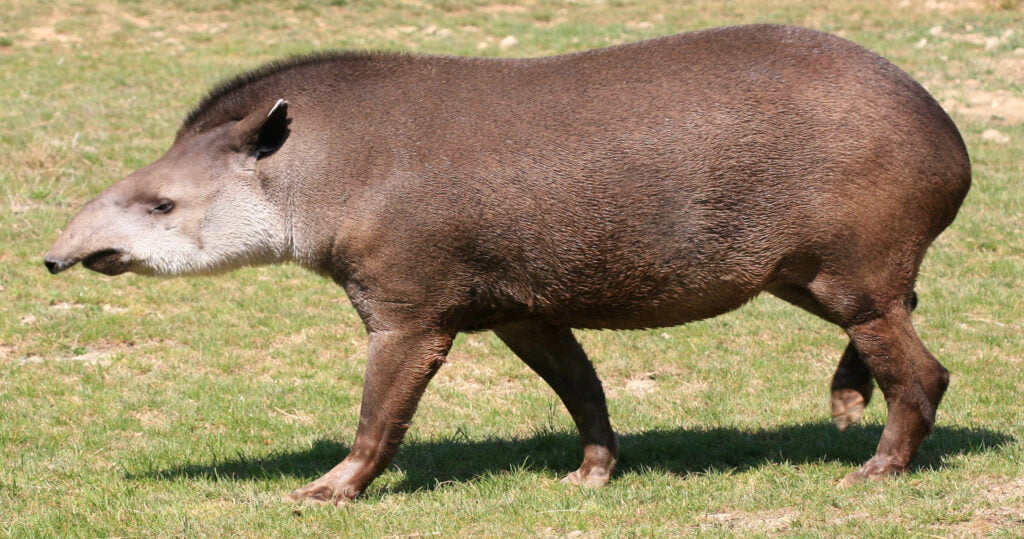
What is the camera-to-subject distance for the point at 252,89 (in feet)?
21.8

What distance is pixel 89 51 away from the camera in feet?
64.3

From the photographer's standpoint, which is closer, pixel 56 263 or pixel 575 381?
pixel 56 263

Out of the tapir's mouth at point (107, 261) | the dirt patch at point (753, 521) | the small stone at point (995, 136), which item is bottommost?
the small stone at point (995, 136)

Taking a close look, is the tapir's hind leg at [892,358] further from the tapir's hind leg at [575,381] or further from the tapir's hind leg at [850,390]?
the tapir's hind leg at [575,381]

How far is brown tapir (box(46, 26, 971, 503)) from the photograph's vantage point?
19.8 ft

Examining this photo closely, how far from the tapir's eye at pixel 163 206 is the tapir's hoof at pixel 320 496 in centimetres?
163

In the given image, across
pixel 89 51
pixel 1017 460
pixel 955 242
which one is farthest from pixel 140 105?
pixel 1017 460

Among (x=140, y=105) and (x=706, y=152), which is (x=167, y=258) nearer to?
(x=706, y=152)

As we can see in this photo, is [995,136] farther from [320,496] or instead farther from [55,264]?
[55,264]

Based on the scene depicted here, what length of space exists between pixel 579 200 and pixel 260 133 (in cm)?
171

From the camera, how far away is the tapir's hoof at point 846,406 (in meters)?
6.80

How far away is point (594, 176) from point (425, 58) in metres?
1.31

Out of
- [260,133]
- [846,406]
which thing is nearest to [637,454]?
[846,406]

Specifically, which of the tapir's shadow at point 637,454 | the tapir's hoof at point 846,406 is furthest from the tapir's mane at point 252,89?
the tapir's hoof at point 846,406
